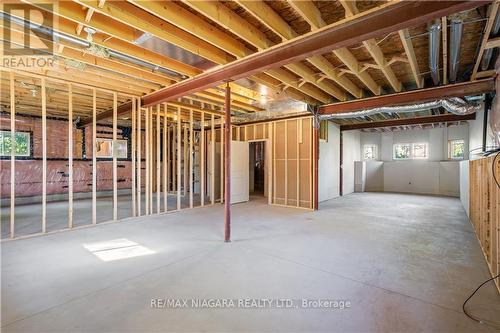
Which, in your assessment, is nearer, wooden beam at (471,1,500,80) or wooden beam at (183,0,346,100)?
wooden beam at (471,1,500,80)

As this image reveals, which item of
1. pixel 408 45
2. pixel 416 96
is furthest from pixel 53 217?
pixel 416 96

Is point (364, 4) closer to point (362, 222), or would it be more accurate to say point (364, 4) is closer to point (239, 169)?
point (362, 222)

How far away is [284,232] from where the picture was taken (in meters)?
4.32

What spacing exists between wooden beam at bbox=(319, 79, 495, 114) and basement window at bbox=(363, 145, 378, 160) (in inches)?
264

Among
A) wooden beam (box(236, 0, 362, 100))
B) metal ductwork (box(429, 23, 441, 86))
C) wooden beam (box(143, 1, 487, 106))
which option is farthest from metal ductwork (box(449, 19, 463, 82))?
wooden beam (box(236, 0, 362, 100))

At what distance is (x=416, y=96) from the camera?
4.89m

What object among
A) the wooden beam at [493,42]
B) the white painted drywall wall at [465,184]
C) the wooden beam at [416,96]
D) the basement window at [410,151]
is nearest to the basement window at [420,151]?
the basement window at [410,151]

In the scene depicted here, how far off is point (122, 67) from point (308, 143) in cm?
476

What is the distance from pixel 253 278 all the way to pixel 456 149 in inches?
443

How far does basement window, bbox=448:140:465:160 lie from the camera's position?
9695mm

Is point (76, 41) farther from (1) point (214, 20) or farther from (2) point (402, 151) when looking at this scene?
(2) point (402, 151)

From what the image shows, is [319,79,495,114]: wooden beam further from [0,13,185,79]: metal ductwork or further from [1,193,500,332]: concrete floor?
[0,13,185,79]: metal ductwork

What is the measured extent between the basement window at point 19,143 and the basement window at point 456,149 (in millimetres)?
15395

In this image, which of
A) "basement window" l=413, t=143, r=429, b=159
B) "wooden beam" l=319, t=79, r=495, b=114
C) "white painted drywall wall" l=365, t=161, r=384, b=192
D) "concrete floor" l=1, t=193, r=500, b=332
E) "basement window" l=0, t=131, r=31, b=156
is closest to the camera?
"concrete floor" l=1, t=193, r=500, b=332
